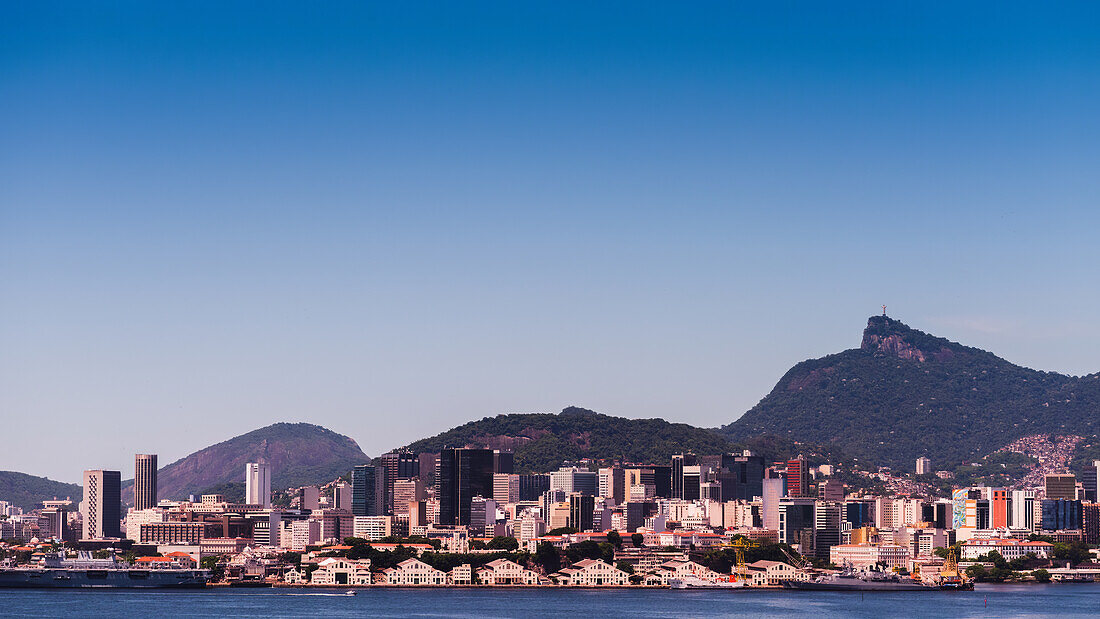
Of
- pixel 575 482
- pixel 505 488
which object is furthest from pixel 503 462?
pixel 505 488

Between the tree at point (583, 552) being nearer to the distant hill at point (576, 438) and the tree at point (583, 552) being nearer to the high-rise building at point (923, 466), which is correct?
the distant hill at point (576, 438)

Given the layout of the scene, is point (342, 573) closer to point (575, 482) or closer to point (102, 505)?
point (102, 505)

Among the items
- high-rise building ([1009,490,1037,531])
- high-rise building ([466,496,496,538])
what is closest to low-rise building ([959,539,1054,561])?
high-rise building ([1009,490,1037,531])

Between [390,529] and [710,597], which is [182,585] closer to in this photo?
[710,597]

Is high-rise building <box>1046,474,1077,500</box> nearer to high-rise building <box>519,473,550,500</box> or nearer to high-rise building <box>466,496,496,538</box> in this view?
high-rise building <box>519,473,550,500</box>

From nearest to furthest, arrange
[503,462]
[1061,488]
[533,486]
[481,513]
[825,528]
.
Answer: [825,528], [481,513], [1061,488], [533,486], [503,462]

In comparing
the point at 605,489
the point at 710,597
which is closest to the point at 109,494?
the point at 605,489

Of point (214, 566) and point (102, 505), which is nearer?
point (214, 566)
